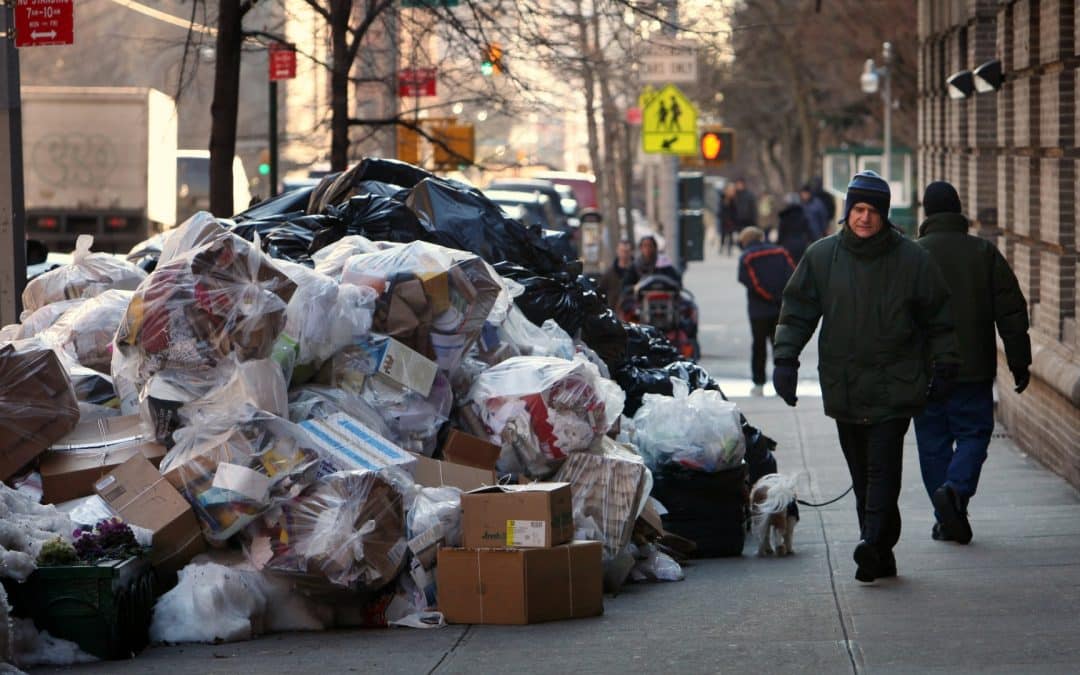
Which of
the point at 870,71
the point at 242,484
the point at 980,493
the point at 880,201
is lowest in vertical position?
the point at 980,493

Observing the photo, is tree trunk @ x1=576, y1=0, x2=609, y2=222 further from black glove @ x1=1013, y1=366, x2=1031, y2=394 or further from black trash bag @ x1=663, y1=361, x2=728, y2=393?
black glove @ x1=1013, y1=366, x2=1031, y2=394

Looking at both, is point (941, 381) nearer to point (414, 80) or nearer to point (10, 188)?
point (10, 188)

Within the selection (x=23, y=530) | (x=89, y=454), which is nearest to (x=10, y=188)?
(x=89, y=454)

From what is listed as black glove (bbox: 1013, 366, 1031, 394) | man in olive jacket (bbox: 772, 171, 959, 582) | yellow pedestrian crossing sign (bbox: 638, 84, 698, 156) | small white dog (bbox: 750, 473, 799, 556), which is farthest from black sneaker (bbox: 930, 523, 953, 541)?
yellow pedestrian crossing sign (bbox: 638, 84, 698, 156)

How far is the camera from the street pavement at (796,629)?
Result: 21.8 feet

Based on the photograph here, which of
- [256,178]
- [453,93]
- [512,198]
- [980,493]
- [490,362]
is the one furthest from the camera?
[256,178]

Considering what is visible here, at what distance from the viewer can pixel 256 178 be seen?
37625 mm

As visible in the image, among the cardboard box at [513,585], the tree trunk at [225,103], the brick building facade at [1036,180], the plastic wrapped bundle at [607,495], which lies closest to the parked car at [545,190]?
the brick building facade at [1036,180]

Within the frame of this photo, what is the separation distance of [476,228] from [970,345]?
11.4ft

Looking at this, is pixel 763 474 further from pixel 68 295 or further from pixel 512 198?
pixel 512 198

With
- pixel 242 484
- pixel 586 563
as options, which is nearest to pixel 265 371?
pixel 242 484

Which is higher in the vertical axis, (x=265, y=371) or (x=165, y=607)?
(x=265, y=371)

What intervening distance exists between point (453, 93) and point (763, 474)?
45.4 feet

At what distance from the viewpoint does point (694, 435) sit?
948cm
